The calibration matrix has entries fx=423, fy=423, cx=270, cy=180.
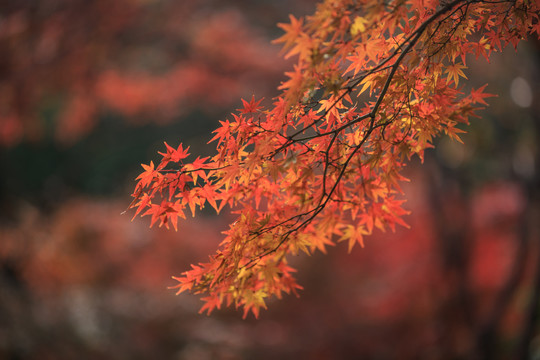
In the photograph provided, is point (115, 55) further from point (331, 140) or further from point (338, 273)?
point (331, 140)

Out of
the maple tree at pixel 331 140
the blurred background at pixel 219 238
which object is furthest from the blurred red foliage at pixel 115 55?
the maple tree at pixel 331 140

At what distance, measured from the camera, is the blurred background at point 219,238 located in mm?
4090

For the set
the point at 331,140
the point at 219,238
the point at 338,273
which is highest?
the point at 219,238

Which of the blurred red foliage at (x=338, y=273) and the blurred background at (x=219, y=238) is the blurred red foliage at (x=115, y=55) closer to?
the blurred background at (x=219, y=238)

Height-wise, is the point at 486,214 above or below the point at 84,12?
below

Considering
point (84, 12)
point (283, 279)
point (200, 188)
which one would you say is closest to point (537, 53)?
point (283, 279)

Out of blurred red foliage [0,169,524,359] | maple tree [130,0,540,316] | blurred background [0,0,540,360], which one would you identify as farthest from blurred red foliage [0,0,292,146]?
maple tree [130,0,540,316]

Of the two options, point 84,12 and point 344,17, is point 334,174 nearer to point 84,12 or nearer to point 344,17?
point 344,17

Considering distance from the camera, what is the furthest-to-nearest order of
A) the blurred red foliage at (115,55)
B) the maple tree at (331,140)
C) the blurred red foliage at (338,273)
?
the blurred red foliage at (338,273), the blurred red foliage at (115,55), the maple tree at (331,140)

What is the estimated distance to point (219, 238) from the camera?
7.05m

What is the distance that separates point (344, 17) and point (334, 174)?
1.52 ft

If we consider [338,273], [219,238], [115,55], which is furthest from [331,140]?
[219,238]

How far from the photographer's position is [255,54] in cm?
510

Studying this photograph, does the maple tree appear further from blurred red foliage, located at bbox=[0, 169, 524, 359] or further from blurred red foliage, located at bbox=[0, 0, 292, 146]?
blurred red foliage, located at bbox=[0, 0, 292, 146]
